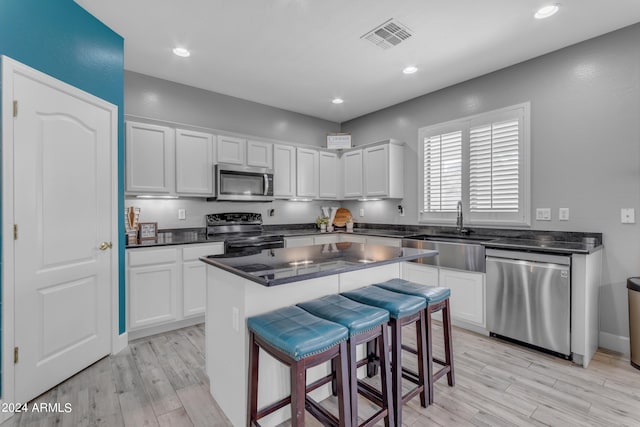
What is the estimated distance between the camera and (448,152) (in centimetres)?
402

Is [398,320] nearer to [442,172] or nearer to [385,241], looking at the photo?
[385,241]

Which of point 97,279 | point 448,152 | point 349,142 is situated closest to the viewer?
point 97,279

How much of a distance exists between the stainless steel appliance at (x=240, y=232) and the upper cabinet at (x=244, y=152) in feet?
2.44

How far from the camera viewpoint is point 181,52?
123 inches

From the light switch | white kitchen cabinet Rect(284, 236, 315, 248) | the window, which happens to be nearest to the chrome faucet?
the window

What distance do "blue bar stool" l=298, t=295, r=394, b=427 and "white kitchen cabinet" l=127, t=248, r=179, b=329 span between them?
6.53 feet

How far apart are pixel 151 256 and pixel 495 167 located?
3881 mm

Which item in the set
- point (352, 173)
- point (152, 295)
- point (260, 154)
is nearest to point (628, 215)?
point (352, 173)

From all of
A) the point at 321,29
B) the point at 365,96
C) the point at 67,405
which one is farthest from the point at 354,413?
the point at 365,96

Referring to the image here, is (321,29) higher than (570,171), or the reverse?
(321,29)

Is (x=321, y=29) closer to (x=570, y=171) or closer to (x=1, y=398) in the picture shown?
(x=570, y=171)

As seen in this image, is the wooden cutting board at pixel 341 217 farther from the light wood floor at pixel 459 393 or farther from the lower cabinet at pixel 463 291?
the light wood floor at pixel 459 393

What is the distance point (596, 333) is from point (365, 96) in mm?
3716

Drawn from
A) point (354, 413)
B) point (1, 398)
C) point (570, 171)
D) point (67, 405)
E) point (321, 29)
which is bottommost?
point (67, 405)
